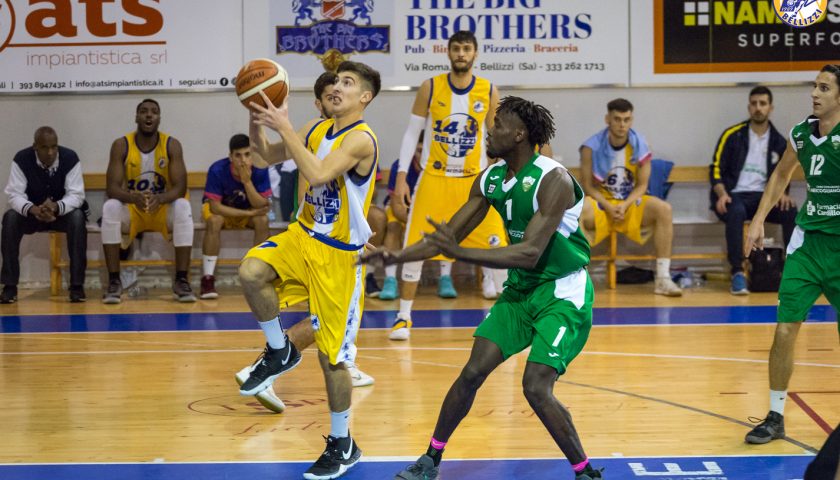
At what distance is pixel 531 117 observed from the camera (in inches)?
164

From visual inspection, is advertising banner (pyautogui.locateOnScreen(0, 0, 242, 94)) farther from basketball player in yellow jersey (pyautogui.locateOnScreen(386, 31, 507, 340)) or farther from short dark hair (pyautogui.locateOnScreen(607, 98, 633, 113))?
short dark hair (pyautogui.locateOnScreen(607, 98, 633, 113))

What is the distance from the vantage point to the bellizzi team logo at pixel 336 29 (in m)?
10.1

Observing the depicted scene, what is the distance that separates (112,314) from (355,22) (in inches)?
134

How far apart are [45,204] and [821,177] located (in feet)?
21.3

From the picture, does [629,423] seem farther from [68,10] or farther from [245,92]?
[68,10]

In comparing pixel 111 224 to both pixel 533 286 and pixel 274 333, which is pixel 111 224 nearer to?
pixel 274 333

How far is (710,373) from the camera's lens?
6.33 metres

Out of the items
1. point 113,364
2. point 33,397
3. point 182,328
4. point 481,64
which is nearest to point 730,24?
point 481,64

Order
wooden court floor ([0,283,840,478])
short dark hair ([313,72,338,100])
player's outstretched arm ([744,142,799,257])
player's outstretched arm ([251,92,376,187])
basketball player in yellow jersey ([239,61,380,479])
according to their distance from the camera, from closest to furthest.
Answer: player's outstretched arm ([251,92,376,187]), basketball player in yellow jersey ([239,61,380,479]), wooden court floor ([0,283,840,478]), player's outstretched arm ([744,142,799,257]), short dark hair ([313,72,338,100])

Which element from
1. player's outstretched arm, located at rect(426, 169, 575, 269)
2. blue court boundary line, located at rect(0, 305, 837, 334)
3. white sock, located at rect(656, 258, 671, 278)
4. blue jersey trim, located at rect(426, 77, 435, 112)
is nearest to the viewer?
player's outstretched arm, located at rect(426, 169, 575, 269)

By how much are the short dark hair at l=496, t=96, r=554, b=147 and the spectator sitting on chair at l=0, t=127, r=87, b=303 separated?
6027 mm

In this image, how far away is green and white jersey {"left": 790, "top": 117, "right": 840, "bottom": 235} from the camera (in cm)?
496

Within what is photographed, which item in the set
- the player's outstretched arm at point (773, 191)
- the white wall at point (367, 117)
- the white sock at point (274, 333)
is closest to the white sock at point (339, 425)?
the white sock at point (274, 333)

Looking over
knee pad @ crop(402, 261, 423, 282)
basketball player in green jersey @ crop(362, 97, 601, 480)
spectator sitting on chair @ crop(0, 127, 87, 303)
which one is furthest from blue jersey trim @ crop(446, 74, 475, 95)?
basketball player in green jersey @ crop(362, 97, 601, 480)
